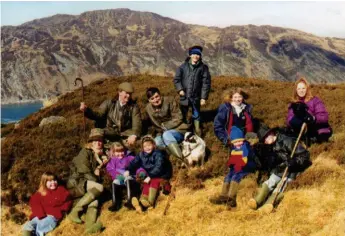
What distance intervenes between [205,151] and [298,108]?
2.91m

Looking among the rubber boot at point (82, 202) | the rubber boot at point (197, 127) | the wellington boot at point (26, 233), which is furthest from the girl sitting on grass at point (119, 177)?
the rubber boot at point (197, 127)

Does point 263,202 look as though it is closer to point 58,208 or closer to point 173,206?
point 173,206

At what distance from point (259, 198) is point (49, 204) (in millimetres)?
5015

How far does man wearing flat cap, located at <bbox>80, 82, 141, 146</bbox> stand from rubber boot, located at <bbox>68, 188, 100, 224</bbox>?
2.07 m

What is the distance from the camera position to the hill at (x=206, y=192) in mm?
7922

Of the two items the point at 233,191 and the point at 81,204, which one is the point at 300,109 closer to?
the point at 233,191

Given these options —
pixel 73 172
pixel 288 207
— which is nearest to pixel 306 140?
pixel 288 207

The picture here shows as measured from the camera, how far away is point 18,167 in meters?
11.6

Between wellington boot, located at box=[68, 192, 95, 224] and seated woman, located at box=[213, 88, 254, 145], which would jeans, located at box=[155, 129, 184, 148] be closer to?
seated woman, located at box=[213, 88, 254, 145]

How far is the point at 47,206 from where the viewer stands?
9.21m

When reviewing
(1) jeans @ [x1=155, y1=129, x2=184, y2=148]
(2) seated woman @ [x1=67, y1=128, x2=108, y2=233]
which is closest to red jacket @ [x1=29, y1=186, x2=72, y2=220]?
(2) seated woman @ [x1=67, y1=128, x2=108, y2=233]

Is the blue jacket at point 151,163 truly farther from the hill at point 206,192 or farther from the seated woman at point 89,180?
the seated woman at point 89,180

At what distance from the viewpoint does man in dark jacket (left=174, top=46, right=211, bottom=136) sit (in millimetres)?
11422

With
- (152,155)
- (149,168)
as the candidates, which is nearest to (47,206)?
(149,168)
